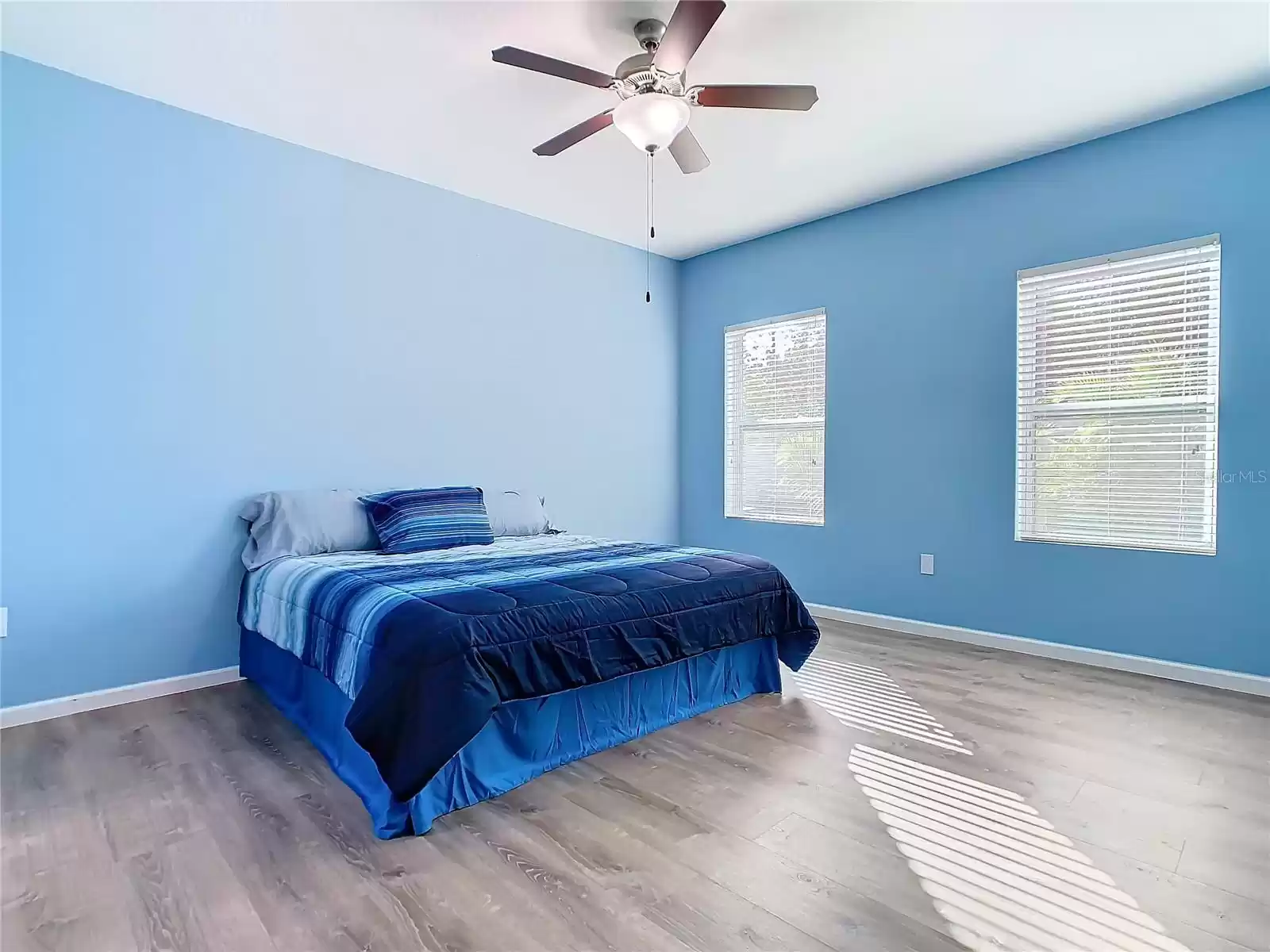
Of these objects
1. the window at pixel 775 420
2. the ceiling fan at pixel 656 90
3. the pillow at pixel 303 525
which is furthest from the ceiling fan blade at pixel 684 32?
the window at pixel 775 420

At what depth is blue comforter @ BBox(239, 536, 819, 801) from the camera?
186 cm

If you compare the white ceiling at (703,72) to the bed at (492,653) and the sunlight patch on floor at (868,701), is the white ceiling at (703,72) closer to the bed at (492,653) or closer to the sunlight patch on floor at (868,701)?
the bed at (492,653)

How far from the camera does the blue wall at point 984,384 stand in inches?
117

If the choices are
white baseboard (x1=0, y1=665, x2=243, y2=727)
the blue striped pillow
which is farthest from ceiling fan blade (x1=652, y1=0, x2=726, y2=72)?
white baseboard (x1=0, y1=665, x2=243, y2=727)

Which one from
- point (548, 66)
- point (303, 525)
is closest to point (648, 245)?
point (548, 66)

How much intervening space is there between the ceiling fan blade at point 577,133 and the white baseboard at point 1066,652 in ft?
10.5

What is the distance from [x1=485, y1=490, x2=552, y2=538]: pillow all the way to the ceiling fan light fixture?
2114mm

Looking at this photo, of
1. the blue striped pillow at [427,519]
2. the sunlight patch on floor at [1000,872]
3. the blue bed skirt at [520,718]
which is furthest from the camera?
the blue striped pillow at [427,519]

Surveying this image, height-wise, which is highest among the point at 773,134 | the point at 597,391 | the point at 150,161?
the point at 773,134

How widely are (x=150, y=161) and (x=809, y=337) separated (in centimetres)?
373

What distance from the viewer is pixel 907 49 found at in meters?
2.60

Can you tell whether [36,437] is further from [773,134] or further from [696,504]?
[696,504]

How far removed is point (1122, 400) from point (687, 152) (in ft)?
7.99

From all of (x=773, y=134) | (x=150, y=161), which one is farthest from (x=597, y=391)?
(x=150, y=161)
